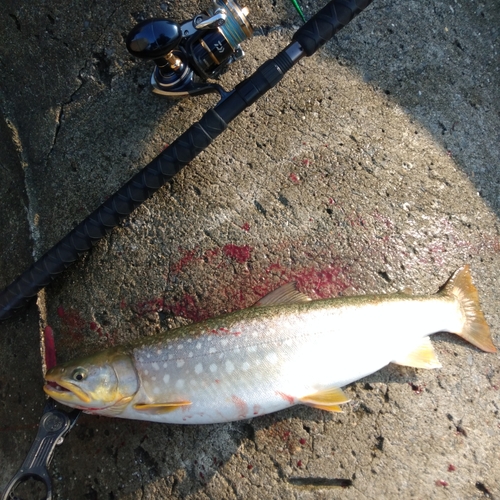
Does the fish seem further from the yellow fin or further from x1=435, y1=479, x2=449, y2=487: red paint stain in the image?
x1=435, y1=479, x2=449, y2=487: red paint stain

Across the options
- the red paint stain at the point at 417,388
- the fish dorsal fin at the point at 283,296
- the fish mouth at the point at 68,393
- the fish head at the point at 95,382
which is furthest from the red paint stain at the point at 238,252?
the red paint stain at the point at 417,388

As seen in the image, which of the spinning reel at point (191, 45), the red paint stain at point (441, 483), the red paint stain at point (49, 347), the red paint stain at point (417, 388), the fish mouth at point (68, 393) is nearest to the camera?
the fish mouth at point (68, 393)

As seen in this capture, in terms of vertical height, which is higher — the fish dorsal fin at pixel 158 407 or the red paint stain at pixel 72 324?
the red paint stain at pixel 72 324

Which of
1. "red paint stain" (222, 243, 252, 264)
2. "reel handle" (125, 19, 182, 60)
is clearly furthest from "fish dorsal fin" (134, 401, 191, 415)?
"reel handle" (125, 19, 182, 60)

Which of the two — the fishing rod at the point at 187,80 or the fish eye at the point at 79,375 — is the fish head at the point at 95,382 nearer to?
the fish eye at the point at 79,375

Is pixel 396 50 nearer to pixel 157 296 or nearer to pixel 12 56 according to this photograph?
pixel 157 296

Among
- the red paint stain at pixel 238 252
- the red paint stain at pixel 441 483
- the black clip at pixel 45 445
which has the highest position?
the black clip at pixel 45 445

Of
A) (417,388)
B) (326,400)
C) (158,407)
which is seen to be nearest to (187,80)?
(158,407)
